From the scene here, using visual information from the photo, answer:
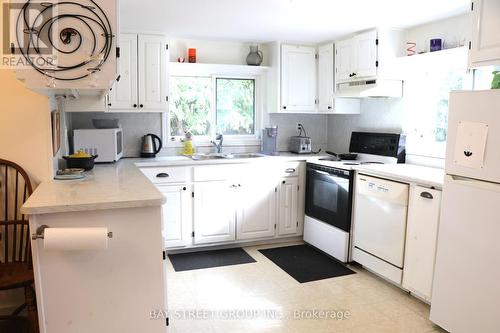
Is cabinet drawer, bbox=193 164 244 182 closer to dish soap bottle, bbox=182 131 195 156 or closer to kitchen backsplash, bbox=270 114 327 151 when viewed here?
dish soap bottle, bbox=182 131 195 156

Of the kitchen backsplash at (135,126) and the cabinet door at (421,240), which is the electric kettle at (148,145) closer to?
the kitchen backsplash at (135,126)

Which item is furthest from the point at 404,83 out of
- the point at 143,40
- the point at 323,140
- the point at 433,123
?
the point at 143,40

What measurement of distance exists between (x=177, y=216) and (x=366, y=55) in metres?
2.39

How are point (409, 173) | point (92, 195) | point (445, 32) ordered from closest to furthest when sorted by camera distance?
point (92, 195)
point (409, 173)
point (445, 32)

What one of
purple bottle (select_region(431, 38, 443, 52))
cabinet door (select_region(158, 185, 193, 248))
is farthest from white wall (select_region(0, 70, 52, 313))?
purple bottle (select_region(431, 38, 443, 52))

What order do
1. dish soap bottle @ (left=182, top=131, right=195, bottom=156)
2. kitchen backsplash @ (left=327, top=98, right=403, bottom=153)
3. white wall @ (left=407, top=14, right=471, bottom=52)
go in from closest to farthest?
white wall @ (left=407, top=14, right=471, bottom=52), kitchen backsplash @ (left=327, top=98, right=403, bottom=153), dish soap bottle @ (left=182, top=131, right=195, bottom=156)

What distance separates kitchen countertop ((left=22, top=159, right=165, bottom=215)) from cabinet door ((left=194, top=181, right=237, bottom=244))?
122 cm

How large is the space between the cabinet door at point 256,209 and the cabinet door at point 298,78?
95 centimetres

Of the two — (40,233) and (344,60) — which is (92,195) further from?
(344,60)

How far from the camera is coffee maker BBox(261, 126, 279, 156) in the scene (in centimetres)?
456

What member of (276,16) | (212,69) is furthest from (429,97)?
(212,69)

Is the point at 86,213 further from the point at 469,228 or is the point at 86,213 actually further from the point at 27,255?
the point at 469,228

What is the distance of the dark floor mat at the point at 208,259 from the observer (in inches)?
147

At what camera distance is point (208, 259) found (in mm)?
3902
